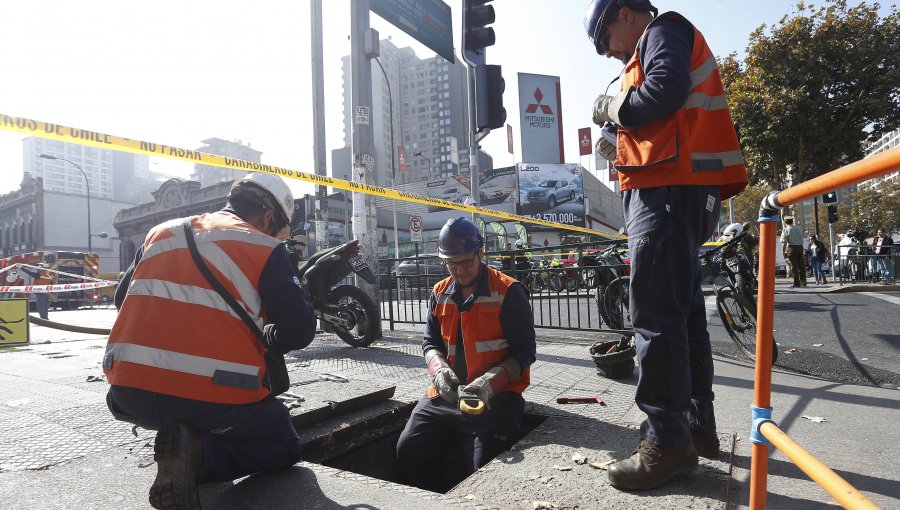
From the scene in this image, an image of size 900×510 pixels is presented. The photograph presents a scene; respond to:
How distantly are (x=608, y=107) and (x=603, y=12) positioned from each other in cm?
44

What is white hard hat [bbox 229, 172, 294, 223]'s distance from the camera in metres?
2.33

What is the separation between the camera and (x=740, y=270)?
500 cm

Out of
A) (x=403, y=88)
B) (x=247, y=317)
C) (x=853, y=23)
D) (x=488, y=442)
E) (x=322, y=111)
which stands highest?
(x=403, y=88)

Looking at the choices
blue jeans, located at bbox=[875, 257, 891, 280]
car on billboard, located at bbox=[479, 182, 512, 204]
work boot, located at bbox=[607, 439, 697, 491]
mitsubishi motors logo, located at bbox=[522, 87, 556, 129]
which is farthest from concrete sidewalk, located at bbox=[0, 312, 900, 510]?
mitsubishi motors logo, located at bbox=[522, 87, 556, 129]

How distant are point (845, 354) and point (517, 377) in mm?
3895

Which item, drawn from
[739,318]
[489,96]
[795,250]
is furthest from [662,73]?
[795,250]

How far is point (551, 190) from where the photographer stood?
43.0 m

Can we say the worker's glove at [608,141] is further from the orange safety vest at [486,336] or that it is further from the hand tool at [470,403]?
the hand tool at [470,403]

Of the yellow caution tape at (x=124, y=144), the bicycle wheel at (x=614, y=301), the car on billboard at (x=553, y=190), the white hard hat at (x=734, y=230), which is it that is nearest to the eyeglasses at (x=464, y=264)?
the yellow caution tape at (x=124, y=144)

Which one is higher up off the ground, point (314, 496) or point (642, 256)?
point (642, 256)

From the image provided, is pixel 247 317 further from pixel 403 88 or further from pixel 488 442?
pixel 403 88

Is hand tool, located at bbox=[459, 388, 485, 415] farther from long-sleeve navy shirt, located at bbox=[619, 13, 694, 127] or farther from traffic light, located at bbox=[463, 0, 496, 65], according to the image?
traffic light, located at bbox=[463, 0, 496, 65]

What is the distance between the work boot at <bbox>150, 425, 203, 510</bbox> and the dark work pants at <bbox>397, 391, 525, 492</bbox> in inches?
51.0

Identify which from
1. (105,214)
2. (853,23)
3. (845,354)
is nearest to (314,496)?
(845,354)
